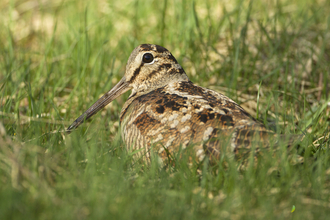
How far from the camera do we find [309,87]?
4.58 meters

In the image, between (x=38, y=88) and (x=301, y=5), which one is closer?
(x=38, y=88)

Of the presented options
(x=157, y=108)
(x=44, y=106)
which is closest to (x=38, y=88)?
(x=44, y=106)

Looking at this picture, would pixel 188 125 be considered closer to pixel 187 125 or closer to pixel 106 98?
pixel 187 125

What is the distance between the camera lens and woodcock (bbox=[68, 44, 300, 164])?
2.56 m

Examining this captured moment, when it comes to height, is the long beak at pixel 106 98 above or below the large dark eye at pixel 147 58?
below

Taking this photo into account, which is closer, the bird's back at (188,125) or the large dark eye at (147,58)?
the bird's back at (188,125)

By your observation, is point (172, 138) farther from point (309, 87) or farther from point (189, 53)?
point (309, 87)

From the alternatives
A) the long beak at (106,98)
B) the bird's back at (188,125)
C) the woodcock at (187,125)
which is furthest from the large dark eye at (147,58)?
the bird's back at (188,125)

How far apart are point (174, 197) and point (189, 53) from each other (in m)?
2.91

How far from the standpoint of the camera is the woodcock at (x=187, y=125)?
2562 millimetres

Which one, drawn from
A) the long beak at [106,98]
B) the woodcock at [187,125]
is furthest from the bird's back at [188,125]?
the long beak at [106,98]

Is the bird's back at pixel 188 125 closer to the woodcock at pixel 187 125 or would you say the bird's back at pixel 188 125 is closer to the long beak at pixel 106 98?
the woodcock at pixel 187 125

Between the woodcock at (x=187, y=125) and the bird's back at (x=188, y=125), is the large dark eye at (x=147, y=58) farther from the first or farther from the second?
the bird's back at (x=188, y=125)

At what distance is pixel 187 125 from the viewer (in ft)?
9.02
